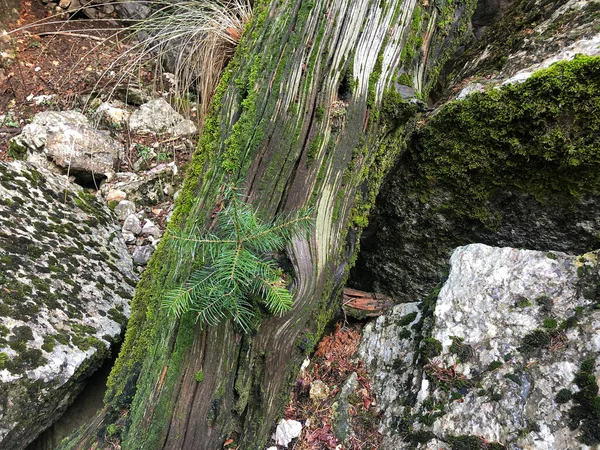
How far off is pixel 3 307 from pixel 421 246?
3.12 meters

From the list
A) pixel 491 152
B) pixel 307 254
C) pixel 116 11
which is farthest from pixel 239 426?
pixel 116 11

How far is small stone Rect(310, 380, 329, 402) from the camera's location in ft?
8.08

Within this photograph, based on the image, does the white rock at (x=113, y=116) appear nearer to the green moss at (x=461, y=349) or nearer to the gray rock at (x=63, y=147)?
the gray rock at (x=63, y=147)

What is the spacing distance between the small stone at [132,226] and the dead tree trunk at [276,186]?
1.64m

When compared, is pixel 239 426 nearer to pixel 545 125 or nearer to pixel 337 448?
pixel 337 448

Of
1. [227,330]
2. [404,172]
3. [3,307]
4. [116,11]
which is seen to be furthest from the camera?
[116,11]

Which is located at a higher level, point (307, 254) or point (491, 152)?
point (491, 152)

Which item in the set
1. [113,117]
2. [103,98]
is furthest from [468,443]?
[103,98]

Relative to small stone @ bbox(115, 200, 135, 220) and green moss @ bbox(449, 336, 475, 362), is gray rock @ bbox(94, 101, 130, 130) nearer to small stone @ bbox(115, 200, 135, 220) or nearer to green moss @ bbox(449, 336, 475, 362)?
small stone @ bbox(115, 200, 135, 220)

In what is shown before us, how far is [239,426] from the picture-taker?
214 centimetres

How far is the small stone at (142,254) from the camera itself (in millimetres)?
3838

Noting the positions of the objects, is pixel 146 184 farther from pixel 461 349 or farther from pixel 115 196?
pixel 461 349

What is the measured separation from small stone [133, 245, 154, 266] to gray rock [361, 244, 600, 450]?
8.49 feet

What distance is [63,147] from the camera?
14.7ft
